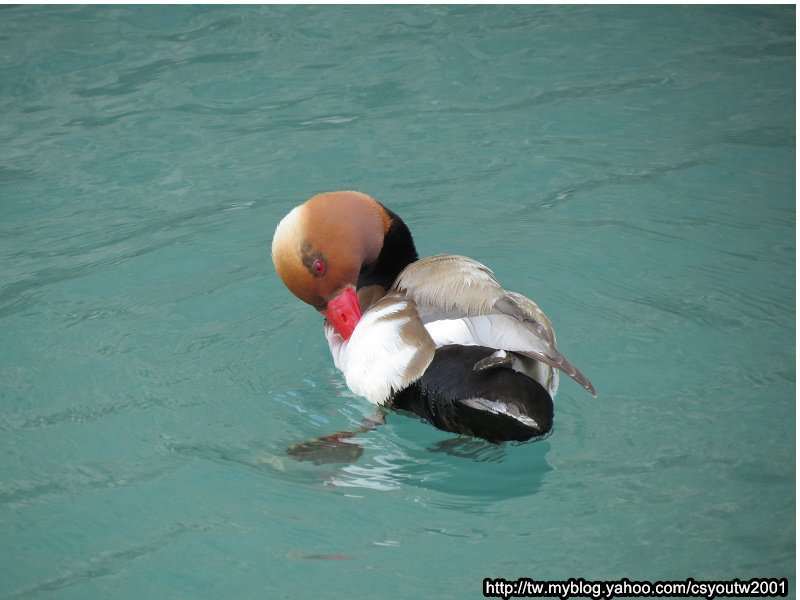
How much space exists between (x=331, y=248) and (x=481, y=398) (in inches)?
39.3

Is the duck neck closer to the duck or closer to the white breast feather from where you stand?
the duck

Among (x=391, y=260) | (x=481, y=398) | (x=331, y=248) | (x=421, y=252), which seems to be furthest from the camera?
(x=421, y=252)

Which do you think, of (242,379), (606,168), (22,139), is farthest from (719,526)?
(22,139)

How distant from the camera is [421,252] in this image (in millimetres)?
4996

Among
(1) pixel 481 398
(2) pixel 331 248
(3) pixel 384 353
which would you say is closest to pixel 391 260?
(2) pixel 331 248

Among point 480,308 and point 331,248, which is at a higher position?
point 331,248

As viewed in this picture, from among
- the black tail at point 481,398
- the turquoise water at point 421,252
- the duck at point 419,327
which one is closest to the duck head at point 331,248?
the duck at point 419,327

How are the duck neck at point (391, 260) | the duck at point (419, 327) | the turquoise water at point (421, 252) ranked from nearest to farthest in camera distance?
1. the turquoise water at point (421, 252)
2. the duck at point (419, 327)
3. the duck neck at point (391, 260)

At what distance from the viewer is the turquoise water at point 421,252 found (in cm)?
301

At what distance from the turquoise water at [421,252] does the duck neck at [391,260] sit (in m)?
0.39

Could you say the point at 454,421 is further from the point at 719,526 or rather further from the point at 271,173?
the point at 271,173

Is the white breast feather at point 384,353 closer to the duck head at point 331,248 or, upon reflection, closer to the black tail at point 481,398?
the black tail at point 481,398

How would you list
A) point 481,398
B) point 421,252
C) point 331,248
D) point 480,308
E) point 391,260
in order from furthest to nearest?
1. point 421,252
2. point 391,260
3. point 331,248
4. point 480,308
5. point 481,398

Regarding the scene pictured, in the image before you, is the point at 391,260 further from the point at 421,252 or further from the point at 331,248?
the point at 421,252
